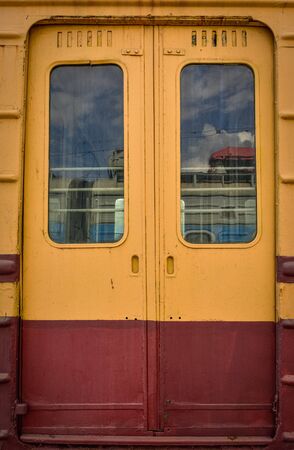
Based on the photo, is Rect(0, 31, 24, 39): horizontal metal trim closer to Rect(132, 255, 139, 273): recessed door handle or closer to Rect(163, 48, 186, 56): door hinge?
Rect(163, 48, 186, 56): door hinge

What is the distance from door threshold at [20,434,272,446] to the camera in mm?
2715

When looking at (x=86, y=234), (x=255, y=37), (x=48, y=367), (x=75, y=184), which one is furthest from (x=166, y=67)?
(x=48, y=367)

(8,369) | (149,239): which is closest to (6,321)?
(8,369)

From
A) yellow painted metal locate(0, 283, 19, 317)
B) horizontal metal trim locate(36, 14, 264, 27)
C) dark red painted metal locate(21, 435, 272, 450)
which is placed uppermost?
horizontal metal trim locate(36, 14, 264, 27)

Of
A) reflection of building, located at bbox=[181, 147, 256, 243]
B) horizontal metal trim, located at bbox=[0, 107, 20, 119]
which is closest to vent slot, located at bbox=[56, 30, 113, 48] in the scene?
horizontal metal trim, located at bbox=[0, 107, 20, 119]

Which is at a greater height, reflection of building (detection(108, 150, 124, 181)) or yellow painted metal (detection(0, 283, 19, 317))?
reflection of building (detection(108, 150, 124, 181))

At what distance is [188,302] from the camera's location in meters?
2.79

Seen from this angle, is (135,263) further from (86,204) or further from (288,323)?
(288,323)

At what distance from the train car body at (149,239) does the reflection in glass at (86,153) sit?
0.01 metres

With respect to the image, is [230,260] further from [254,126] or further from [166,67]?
[166,67]

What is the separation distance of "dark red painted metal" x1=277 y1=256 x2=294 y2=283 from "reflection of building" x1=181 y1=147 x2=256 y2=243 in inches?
8.9

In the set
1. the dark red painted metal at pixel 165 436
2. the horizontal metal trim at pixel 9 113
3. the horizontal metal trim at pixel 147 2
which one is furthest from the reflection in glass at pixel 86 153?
the dark red painted metal at pixel 165 436

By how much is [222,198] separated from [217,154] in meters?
0.27

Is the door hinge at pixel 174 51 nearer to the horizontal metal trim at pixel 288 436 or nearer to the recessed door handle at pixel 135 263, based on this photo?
the recessed door handle at pixel 135 263
